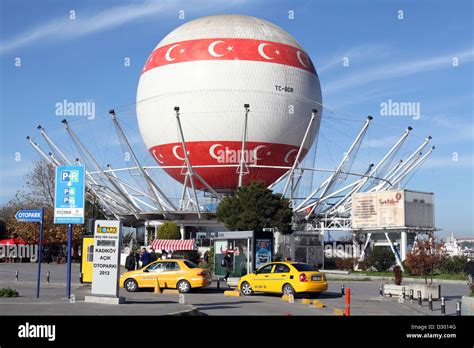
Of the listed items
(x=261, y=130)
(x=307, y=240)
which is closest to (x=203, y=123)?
(x=261, y=130)

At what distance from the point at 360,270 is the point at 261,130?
14482 mm

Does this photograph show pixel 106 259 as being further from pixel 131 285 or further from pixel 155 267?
pixel 131 285

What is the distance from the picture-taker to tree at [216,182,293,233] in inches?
1916

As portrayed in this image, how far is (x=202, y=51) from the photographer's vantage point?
5625 cm

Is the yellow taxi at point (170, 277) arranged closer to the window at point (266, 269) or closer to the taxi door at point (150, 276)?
the taxi door at point (150, 276)

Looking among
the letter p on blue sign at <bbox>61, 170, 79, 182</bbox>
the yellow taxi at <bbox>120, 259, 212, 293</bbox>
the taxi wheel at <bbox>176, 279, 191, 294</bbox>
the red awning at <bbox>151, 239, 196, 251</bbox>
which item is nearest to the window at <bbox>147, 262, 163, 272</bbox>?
the yellow taxi at <bbox>120, 259, 212, 293</bbox>

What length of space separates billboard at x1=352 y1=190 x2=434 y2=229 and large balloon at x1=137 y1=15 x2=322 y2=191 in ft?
31.7

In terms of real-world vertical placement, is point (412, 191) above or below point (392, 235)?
above

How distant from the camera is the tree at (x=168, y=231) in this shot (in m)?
58.8

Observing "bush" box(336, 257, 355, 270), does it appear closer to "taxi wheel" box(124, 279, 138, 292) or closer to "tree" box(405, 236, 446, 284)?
"tree" box(405, 236, 446, 284)

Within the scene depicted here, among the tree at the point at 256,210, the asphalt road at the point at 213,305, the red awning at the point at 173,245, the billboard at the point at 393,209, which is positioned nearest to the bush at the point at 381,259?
the billboard at the point at 393,209

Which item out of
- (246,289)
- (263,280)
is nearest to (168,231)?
(246,289)
